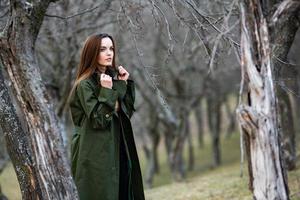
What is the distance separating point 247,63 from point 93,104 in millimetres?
1619

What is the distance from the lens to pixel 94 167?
5.68 metres

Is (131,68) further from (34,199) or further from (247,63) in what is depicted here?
(247,63)

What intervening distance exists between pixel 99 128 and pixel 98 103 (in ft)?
0.92

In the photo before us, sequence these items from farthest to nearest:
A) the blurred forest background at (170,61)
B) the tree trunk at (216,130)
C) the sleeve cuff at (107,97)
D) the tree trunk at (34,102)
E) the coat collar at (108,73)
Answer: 1. the tree trunk at (216,130)
2. the blurred forest background at (170,61)
3. the coat collar at (108,73)
4. the sleeve cuff at (107,97)
5. the tree trunk at (34,102)

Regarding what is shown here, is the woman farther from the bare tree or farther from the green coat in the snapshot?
the bare tree

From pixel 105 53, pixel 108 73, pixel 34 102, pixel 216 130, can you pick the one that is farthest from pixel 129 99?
pixel 216 130

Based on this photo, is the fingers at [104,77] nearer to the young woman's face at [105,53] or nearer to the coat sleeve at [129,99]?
the young woman's face at [105,53]

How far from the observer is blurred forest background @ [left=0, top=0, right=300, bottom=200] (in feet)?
20.5

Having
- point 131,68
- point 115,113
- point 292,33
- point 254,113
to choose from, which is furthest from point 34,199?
point 131,68

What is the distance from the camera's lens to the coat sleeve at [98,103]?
5.39m

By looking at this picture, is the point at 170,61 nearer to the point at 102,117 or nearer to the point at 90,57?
the point at 90,57

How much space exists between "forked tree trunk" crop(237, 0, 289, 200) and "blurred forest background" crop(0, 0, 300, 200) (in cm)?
18

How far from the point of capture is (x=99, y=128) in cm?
559

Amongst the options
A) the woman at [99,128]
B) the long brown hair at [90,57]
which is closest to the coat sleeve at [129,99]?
the woman at [99,128]
